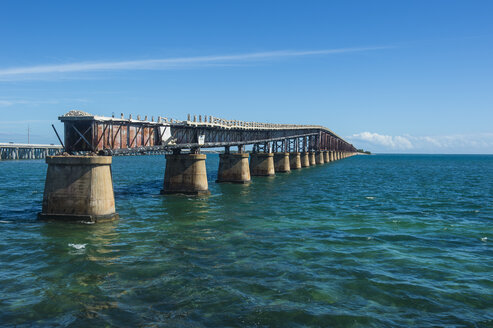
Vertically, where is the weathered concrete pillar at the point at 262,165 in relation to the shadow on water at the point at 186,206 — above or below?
above

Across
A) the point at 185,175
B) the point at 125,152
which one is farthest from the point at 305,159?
the point at 125,152

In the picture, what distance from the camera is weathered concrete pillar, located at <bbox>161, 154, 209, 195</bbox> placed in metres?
41.0

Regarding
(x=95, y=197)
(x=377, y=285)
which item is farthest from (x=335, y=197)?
(x=377, y=285)

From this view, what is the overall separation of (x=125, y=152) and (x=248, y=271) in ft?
63.7

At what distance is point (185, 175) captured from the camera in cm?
4134

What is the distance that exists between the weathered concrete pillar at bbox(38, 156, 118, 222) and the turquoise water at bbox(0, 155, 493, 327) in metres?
0.91

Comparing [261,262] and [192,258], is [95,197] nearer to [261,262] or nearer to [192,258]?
[192,258]

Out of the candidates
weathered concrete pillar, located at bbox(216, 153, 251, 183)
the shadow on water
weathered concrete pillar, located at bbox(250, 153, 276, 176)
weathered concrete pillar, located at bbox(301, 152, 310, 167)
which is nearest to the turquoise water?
the shadow on water

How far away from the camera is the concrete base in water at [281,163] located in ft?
280

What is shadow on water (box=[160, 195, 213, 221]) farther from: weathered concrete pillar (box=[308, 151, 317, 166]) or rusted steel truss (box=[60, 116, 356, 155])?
weathered concrete pillar (box=[308, 151, 317, 166])

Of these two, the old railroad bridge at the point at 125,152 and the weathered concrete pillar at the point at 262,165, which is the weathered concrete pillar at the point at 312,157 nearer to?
the old railroad bridge at the point at 125,152

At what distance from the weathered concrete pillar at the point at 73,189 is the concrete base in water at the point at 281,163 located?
63.2m

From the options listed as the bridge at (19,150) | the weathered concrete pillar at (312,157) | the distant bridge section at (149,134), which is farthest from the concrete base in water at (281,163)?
the bridge at (19,150)

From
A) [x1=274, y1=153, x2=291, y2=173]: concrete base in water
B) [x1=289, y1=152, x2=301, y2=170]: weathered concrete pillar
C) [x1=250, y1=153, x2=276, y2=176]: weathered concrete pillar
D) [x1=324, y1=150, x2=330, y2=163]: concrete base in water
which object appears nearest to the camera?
[x1=250, y1=153, x2=276, y2=176]: weathered concrete pillar
